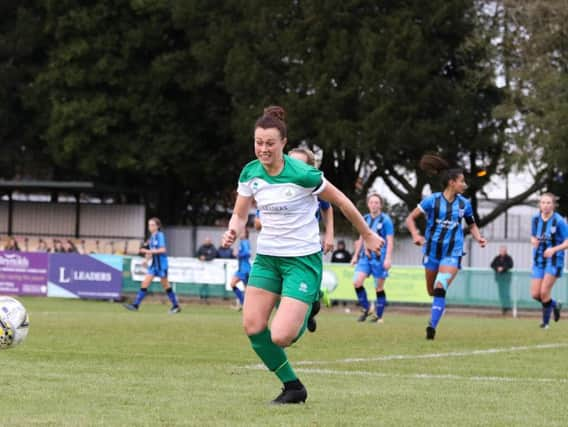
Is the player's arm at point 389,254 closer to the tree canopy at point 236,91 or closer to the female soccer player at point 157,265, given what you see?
the female soccer player at point 157,265

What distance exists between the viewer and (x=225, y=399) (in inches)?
350

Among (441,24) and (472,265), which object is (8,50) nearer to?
(441,24)

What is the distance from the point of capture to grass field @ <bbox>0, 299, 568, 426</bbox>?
8.04m

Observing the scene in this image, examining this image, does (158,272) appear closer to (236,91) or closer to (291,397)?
(236,91)

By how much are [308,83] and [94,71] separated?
866 cm

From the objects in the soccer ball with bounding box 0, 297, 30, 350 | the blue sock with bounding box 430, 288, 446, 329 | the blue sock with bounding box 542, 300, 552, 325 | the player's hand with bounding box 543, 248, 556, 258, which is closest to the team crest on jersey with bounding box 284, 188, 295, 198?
the soccer ball with bounding box 0, 297, 30, 350

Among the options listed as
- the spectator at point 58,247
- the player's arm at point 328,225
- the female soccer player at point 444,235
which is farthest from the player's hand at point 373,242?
the spectator at point 58,247

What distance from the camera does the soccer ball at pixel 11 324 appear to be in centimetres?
936

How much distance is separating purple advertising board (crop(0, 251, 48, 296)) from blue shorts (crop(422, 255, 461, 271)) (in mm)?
19630

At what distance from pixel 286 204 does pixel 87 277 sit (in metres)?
25.3

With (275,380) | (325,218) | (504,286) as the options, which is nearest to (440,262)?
(325,218)

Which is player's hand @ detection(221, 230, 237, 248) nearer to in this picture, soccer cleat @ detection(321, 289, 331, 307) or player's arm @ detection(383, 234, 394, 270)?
soccer cleat @ detection(321, 289, 331, 307)

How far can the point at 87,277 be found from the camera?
110 feet

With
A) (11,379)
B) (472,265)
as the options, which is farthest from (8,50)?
(11,379)
